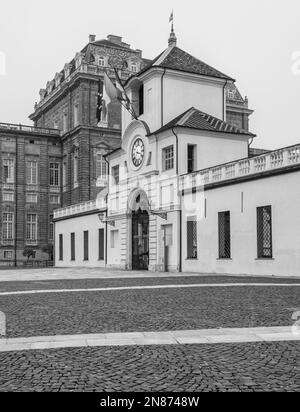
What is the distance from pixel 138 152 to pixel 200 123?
4.90 metres

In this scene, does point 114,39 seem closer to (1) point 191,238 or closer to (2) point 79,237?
(2) point 79,237

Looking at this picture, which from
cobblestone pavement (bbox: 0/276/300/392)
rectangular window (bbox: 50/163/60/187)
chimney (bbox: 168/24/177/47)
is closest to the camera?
cobblestone pavement (bbox: 0/276/300/392)

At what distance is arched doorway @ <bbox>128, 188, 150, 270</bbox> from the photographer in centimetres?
3481

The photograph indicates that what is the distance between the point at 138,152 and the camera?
119ft

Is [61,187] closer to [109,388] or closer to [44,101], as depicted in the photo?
[44,101]

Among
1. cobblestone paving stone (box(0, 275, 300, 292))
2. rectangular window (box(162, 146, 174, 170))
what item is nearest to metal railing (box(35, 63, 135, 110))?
rectangular window (box(162, 146, 174, 170))

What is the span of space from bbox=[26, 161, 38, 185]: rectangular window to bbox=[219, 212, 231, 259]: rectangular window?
38.7 m

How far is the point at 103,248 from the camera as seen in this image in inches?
1644

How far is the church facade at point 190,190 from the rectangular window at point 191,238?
0.05 metres

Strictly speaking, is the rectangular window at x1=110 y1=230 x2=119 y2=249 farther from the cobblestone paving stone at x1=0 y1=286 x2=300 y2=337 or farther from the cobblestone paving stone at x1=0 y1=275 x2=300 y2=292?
the cobblestone paving stone at x1=0 y1=286 x2=300 y2=337

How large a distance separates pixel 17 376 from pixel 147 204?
2827cm

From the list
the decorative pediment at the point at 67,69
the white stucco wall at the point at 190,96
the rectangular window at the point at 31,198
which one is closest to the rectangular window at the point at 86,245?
the white stucco wall at the point at 190,96

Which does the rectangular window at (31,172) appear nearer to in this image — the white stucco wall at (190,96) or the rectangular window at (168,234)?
the white stucco wall at (190,96)
